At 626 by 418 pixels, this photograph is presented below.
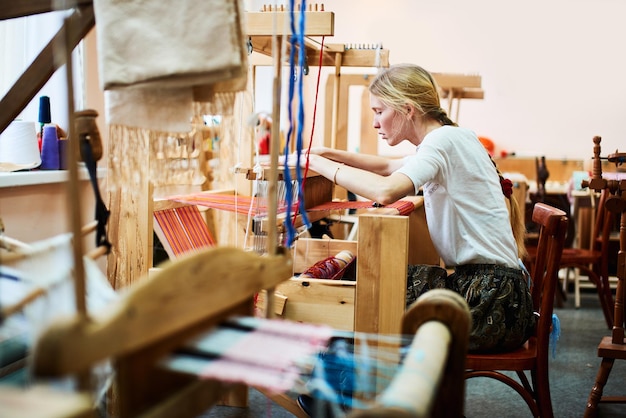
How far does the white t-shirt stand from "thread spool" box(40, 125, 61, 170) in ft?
5.26

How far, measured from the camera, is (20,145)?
268 centimetres

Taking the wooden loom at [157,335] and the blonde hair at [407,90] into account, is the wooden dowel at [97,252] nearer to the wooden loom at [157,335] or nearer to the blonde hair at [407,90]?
the wooden loom at [157,335]

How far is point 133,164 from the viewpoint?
132cm

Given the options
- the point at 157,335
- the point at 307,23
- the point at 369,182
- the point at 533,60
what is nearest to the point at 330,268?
the point at 369,182

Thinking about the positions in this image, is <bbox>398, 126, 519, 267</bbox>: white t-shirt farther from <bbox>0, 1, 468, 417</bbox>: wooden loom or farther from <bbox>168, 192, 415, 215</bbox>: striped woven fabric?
<bbox>0, 1, 468, 417</bbox>: wooden loom

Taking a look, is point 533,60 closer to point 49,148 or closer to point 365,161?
point 365,161

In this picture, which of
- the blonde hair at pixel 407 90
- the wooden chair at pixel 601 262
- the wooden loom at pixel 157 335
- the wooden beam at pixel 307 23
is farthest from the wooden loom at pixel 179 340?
the wooden chair at pixel 601 262

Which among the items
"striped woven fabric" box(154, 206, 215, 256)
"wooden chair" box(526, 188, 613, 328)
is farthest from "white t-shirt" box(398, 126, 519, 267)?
"wooden chair" box(526, 188, 613, 328)

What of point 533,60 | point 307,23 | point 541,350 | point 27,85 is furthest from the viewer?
point 533,60

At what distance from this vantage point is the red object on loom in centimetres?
190

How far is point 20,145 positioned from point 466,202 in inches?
68.1

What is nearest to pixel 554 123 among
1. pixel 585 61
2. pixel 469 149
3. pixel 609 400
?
pixel 585 61

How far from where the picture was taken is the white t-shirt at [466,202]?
1.99m

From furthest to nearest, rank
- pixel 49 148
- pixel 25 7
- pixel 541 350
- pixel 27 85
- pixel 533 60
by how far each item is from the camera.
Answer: pixel 533 60 → pixel 49 148 → pixel 541 350 → pixel 27 85 → pixel 25 7
